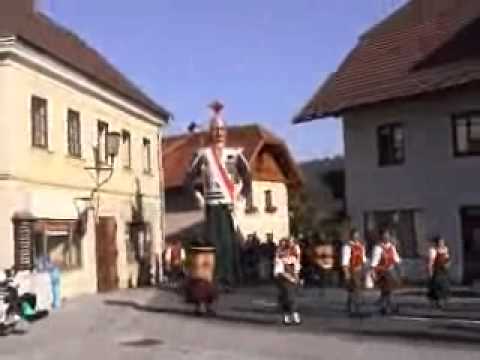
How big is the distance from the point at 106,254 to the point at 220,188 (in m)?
4.71

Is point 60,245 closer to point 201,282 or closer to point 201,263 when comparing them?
point 201,263

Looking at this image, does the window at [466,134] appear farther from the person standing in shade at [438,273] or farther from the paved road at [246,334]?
the person standing in shade at [438,273]

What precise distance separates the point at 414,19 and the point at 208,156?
8851 millimetres

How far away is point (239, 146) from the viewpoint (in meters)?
48.8

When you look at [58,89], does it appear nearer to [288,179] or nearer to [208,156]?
[208,156]

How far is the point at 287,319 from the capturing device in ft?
59.6

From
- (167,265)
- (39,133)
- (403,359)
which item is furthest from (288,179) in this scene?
(403,359)

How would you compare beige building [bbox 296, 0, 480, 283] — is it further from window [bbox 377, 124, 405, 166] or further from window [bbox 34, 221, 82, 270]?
window [bbox 34, 221, 82, 270]

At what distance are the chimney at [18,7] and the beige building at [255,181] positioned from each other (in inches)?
717

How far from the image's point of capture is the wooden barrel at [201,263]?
2144 centimetres

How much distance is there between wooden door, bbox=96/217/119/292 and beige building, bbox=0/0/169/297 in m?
0.03

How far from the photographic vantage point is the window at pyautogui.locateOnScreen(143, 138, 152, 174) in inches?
1335

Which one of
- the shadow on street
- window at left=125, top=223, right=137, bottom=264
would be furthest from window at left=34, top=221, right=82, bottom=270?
window at left=125, top=223, right=137, bottom=264

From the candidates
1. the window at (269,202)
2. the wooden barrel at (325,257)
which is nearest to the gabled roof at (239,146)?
the window at (269,202)
